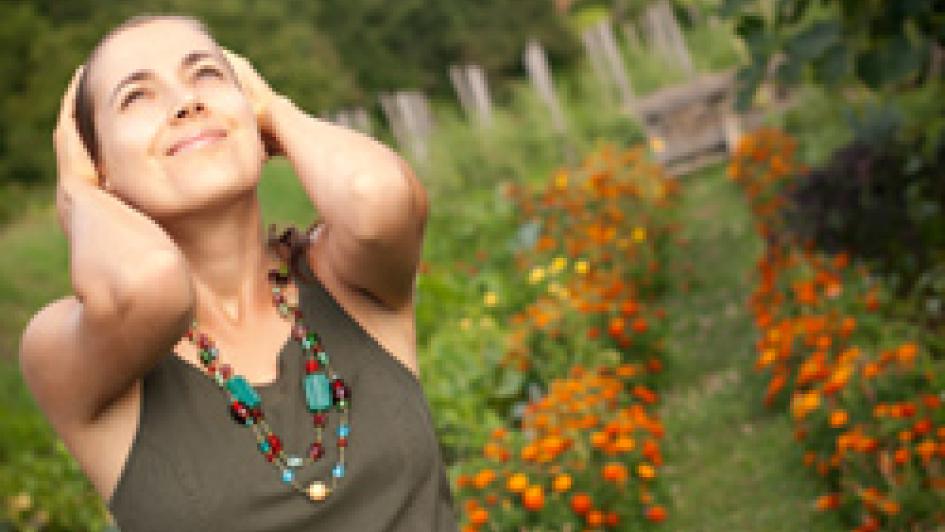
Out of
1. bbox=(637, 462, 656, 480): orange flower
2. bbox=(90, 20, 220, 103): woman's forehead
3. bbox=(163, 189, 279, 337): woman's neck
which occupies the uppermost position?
bbox=(90, 20, 220, 103): woman's forehead

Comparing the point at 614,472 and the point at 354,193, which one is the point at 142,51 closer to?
the point at 354,193

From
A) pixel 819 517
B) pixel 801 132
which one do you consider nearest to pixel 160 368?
pixel 819 517

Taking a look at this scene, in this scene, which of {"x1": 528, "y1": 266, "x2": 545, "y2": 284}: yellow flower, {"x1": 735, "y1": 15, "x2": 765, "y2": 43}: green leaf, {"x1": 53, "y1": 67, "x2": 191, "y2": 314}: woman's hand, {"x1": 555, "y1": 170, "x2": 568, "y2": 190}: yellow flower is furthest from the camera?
{"x1": 555, "y1": 170, "x2": 568, "y2": 190}: yellow flower

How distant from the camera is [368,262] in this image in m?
1.72

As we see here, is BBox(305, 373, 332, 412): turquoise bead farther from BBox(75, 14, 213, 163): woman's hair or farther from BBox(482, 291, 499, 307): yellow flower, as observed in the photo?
BBox(482, 291, 499, 307): yellow flower

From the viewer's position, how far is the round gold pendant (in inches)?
63.4

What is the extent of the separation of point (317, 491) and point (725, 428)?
11.5 feet

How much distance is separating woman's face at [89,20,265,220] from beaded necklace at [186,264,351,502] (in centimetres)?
19

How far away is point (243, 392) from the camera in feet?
5.38

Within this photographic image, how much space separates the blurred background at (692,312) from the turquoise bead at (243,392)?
1.87 meters

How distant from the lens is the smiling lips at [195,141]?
5.33ft

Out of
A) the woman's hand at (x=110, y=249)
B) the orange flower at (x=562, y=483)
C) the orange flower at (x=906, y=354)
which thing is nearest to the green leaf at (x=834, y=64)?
the orange flower at (x=906, y=354)

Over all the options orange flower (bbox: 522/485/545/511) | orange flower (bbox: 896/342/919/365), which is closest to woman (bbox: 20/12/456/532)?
orange flower (bbox: 522/485/545/511)

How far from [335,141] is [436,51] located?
17246 mm
